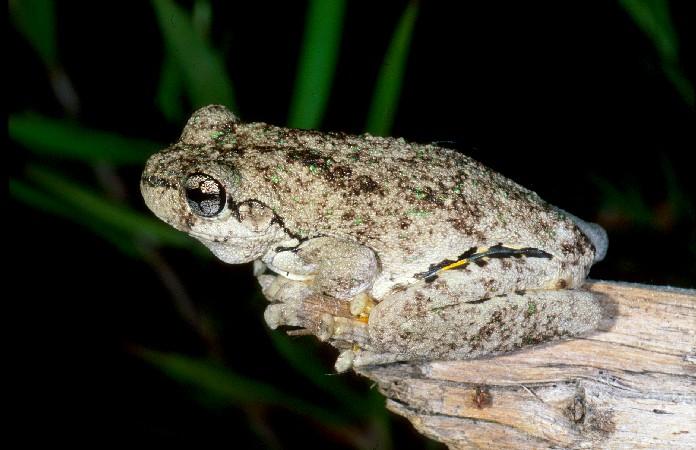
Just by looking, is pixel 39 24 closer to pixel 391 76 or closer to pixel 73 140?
pixel 73 140

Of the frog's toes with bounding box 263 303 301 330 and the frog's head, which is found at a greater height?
the frog's head

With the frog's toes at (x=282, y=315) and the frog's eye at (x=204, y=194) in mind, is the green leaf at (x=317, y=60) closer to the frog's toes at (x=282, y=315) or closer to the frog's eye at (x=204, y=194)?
the frog's eye at (x=204, y=194)

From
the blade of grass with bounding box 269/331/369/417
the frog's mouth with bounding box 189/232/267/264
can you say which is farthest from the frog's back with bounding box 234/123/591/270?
the blade of grass with bounding box 269/331/369/417

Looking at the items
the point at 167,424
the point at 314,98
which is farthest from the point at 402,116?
the point at 167,424

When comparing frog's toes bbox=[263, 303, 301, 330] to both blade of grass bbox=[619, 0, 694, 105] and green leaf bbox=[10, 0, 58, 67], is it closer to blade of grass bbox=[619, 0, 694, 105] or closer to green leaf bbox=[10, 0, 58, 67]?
green leaf bbox=[10, 0, 58, 67]

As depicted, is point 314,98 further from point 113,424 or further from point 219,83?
point 113,424

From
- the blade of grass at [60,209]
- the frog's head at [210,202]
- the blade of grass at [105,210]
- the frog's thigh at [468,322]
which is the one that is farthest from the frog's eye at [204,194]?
the blade of grass at [60,209]
